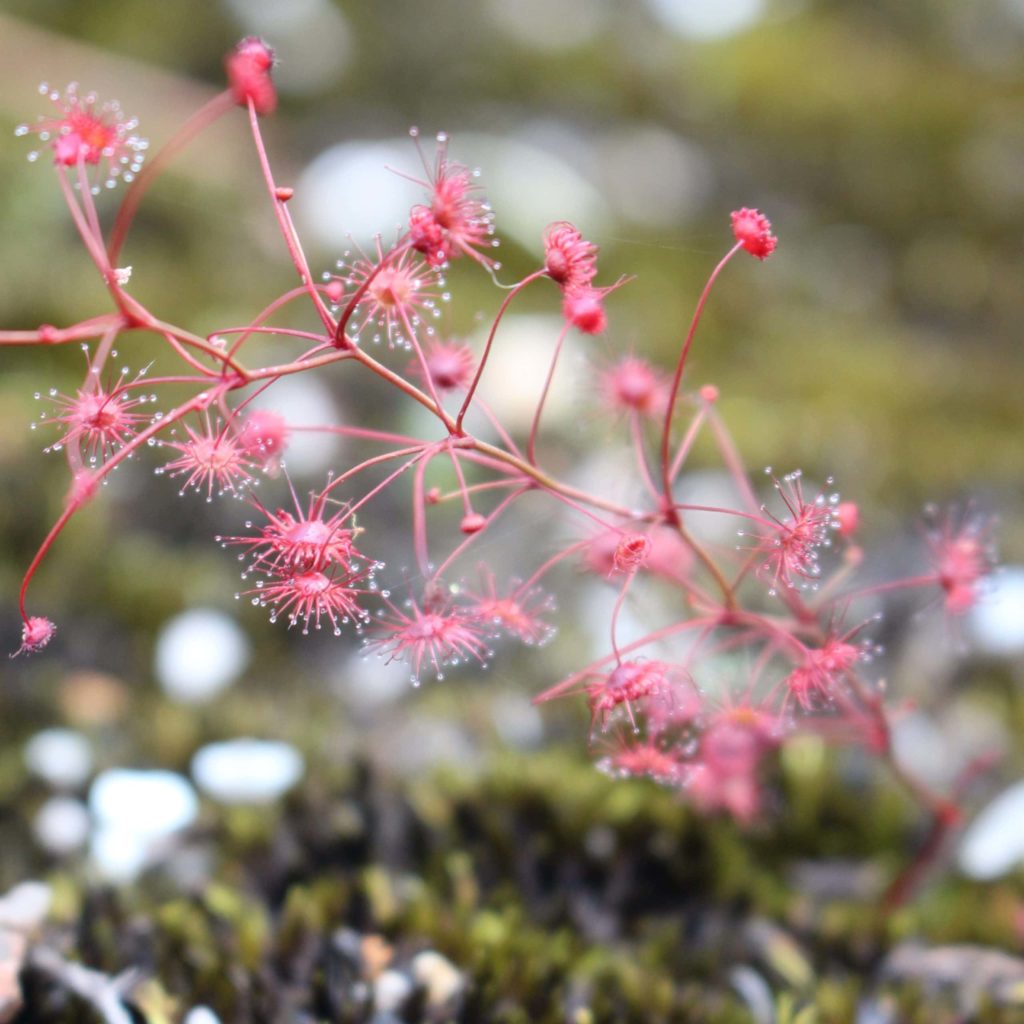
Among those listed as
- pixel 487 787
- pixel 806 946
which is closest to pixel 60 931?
pixel 487 787

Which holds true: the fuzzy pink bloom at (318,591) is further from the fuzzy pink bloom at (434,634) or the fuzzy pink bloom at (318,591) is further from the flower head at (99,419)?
the flower head at (99,419)

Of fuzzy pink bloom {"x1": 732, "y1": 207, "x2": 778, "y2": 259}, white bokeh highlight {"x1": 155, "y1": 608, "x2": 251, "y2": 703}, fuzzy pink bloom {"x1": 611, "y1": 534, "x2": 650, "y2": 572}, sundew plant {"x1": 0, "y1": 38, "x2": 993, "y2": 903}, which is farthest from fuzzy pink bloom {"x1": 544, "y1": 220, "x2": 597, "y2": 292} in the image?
white bokeh highlight {"x1": 155, "y1": 608, "x2": 251, "y2": 703}

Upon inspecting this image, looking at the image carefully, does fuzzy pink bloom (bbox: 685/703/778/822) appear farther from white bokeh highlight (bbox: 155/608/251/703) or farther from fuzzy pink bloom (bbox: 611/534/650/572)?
white bokeh highlight (bbox: 155/608/251/703)

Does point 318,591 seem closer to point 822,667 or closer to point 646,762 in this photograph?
point 646,762

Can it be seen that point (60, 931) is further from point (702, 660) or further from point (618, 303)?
point (618, 303)

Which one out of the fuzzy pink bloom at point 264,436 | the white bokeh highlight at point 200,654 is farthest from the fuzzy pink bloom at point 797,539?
the white bokeh highlight at point 200,654

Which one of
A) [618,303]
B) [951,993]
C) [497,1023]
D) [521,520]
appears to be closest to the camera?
[497,1023]
